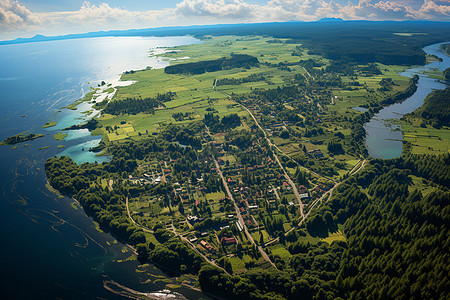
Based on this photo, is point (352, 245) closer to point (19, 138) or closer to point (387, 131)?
point (387, 131)

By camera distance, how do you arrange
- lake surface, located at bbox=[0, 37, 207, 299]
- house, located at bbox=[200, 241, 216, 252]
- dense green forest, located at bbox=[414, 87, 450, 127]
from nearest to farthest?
lake surface, located at bbox=[0, 37, 207, 299], house, located at bbox=[200, 241, 216, 252], dense green forest, located at bbox=[414, 87, 450, 127]

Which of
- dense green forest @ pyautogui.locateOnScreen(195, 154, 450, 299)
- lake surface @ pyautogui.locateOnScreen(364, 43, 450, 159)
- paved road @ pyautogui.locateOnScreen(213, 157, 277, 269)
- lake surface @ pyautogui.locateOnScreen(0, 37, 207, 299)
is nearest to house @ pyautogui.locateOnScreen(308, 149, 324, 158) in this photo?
lake surface @ pyautogui.locateOnScreen(364, 43, 450, 159)

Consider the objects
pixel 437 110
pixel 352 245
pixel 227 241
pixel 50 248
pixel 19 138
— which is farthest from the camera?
pixel 437 110

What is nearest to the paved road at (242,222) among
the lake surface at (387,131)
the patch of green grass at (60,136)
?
the lake surface at (387,131)

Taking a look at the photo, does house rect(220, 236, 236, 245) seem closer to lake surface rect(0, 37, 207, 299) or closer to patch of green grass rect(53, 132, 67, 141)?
lake surface rect(0, 37, 207, 299)

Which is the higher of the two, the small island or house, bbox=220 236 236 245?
the small island

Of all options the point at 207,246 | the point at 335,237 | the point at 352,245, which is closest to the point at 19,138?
the point at 207,246
